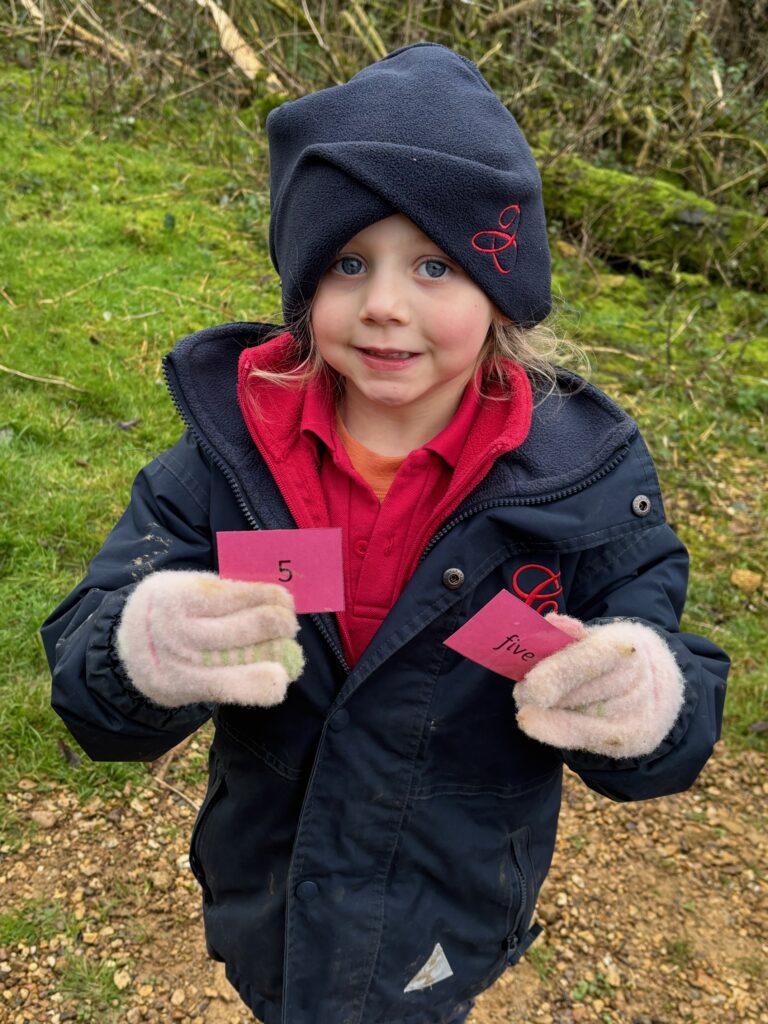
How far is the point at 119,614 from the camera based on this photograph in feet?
4.30

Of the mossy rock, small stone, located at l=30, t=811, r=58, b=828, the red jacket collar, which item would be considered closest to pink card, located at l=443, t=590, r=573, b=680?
the red jacket collar

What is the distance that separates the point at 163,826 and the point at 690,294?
4.90 m

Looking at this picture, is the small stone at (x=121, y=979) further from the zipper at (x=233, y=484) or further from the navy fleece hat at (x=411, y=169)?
the navy fleece hat at (x=411, y=169)

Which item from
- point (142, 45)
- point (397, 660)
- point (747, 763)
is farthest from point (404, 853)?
point (142, 45)

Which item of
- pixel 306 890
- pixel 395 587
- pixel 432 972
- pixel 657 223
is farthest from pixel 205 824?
pixel 657 223

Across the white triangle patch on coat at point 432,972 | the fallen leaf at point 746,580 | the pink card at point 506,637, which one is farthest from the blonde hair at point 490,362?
the fallen leaf at point 746,580

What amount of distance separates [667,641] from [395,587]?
429 millimetres

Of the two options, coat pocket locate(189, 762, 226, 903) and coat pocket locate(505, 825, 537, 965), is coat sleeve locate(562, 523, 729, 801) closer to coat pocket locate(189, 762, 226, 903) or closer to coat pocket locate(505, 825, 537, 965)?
coat pocket locate(505, 825, 537, 965)

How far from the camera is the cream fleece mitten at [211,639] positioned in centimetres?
123

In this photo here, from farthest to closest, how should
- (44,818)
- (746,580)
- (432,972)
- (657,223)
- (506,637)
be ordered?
(657,223) < (746,580) < (44,818) < (432,972) < (506,637)

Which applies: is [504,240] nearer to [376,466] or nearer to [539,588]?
[376,466]

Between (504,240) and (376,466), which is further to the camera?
(376,466)

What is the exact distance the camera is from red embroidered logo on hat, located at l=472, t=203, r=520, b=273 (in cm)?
142

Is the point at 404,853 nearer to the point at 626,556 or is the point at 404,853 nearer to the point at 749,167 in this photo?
the point at 626,556
